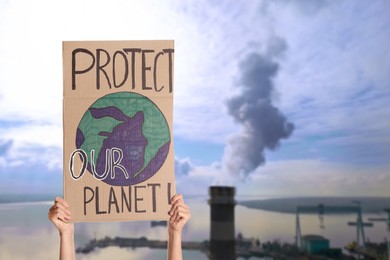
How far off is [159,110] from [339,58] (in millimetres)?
2476

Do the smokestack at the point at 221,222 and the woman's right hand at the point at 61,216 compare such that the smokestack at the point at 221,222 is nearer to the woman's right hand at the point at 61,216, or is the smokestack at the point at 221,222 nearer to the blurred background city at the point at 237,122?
the blurred background city at the point at 237,122

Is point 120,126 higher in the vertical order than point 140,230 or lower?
higher

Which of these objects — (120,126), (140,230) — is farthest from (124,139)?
(140,230)

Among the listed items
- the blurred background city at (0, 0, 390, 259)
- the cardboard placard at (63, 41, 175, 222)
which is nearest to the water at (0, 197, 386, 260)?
the blurred background city at (0, 0, 390, 259)

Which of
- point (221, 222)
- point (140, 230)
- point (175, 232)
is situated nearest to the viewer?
point (175, 232)

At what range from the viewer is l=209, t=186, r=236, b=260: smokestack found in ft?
10.5

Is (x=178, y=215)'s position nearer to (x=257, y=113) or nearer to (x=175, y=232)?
(x=175, y=232)

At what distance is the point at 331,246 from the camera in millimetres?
3273

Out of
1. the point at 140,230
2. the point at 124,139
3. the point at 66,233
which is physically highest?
the point at 124,139

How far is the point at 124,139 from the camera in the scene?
1.04 meters

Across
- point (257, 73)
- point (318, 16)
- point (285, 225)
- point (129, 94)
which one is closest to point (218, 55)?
point (257, 73)

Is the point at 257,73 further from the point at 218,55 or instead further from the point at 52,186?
the point at 52,186

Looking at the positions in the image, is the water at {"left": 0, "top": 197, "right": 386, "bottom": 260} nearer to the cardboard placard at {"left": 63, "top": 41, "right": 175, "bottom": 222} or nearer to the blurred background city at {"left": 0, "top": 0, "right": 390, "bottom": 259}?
the blurred background city at {"left": 0, "top": 0, "right": 390, "bottom": 259}

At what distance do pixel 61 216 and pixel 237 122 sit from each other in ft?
7.62
